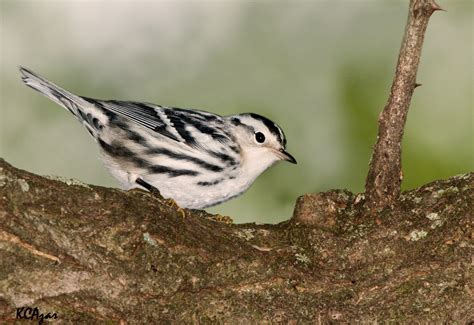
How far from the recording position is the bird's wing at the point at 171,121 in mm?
5473

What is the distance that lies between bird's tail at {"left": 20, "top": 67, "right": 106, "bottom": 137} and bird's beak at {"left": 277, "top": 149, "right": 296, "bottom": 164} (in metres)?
1.29

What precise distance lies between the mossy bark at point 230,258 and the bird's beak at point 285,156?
0.84 m

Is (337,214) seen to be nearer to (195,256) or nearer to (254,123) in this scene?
(195,256)

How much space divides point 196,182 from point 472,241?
6.42 ft

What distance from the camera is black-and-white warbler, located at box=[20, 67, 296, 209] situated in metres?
5.25

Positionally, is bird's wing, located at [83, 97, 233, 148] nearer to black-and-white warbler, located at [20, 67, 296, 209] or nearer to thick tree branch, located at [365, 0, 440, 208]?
black-and-white warbler, located at [20, 67, 296, 209]

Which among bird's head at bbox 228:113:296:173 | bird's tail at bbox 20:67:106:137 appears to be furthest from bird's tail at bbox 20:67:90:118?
bird's head at bbox 228:113:296:173

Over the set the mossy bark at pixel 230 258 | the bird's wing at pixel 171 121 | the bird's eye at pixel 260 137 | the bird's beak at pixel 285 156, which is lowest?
the mossy bark at pixel 230 258

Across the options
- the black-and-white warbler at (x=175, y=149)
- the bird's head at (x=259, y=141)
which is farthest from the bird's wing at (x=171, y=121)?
the bird's head at (x=259, y=141)

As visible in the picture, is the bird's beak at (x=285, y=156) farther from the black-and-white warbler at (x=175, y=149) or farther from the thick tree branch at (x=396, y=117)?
the thick tree branch at (x=396, y=117)

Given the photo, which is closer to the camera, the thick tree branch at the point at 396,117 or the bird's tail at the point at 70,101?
the thick tree branch at the point at 396,117

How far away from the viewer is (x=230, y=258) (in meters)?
3.94

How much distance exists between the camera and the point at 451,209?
4.14 metres

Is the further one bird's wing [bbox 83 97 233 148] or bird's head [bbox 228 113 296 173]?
bird's head [bbox 228 113 296 173]
